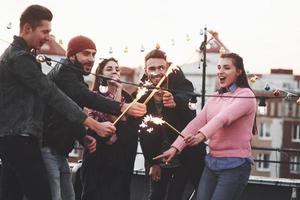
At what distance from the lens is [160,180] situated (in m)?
5.62

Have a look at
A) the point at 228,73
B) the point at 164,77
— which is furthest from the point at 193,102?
the point at 228,73

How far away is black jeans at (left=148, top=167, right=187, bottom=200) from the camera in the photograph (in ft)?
18.1

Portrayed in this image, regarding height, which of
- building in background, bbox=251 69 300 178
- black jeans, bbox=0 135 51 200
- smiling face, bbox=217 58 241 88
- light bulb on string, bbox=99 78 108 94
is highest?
smiling face, bbox=217 58 241 88

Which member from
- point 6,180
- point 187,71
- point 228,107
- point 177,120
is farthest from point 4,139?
point 187,71

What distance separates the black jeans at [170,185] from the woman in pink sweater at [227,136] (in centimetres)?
84

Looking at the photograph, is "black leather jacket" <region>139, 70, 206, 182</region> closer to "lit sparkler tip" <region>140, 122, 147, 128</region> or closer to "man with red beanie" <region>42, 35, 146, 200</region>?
"lit sparkler tip" <region>140, 122, 147, 128</region>

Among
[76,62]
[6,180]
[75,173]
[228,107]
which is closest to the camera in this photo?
[6,180]

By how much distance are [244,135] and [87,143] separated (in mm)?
1204

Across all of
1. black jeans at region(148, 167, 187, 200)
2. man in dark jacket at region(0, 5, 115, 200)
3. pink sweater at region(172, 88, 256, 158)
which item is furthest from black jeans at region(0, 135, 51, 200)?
black jeans at region(148, 167, 187, 200)

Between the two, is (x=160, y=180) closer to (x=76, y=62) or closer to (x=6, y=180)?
(x=76, y=62)

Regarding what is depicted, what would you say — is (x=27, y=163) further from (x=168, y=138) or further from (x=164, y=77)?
(x=168, y=138)

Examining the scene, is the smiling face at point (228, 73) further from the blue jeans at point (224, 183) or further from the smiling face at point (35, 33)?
the smiling face at point (35, 33)

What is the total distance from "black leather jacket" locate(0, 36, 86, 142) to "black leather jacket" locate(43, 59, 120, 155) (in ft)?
2.18

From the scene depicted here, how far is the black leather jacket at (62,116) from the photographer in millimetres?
4555
